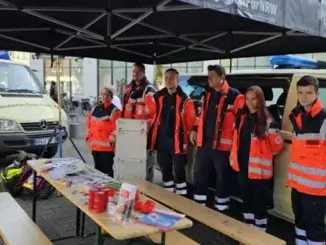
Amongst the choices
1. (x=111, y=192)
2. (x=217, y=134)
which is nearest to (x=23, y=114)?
(x=217, y=134)

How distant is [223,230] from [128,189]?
0.91m

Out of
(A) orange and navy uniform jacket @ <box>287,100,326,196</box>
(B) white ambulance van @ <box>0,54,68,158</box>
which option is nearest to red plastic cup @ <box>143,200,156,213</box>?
(A) orange and navy uniform jacket @ <box>287,100,326,196</box>

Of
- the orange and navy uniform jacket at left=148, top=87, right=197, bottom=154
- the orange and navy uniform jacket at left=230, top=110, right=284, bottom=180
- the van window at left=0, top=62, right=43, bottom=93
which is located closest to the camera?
the orange and navy uniform jacket at left=230, top=110, right=284, bottom=180

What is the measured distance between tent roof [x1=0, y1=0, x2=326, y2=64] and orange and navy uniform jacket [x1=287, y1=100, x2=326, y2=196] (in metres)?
0.82

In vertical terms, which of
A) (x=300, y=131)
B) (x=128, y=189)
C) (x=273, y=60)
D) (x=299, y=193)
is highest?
(x=273, y=60)

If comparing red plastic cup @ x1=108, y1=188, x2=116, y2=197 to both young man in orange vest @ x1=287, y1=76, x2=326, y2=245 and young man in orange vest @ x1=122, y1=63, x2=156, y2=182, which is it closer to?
young man in orange vest @ x1=287, y1=76, x2=326, y2=245

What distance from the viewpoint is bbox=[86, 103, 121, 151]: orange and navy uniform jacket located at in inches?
222

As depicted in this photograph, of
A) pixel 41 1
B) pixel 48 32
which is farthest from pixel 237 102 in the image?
pixel 48 32

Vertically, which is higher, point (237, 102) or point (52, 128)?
point (237, 102)

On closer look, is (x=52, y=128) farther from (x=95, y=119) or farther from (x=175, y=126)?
(x=175, y=126)

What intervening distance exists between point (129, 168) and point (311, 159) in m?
2.72

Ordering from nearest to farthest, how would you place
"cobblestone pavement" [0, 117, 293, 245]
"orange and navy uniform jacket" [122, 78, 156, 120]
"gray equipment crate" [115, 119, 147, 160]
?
"cobblestone pavement" [0, 117, 293, 245] → "gray equipment crate" [115, 119, 147, 160] → "orange and navy uniform jacket" [122, 78, 156, 120]

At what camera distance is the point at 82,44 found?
251 inches

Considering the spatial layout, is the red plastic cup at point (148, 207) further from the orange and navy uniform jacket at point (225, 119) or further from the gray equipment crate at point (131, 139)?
the gray equipment crate at point (131, 139)
